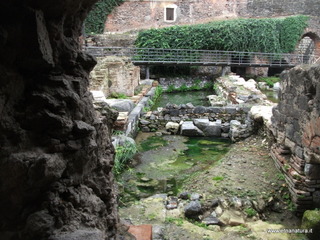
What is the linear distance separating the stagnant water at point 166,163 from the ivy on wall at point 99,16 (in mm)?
16540

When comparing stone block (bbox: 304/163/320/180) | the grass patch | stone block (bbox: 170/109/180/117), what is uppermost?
stone block (bbox: 304/163/320/180)

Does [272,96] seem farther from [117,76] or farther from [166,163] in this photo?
[166,163]

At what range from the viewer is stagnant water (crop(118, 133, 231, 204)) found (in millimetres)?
5531

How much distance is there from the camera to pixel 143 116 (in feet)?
32.0

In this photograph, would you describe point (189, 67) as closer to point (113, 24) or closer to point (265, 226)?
point (113, 24)

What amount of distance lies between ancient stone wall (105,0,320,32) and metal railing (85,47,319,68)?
18.0 feet

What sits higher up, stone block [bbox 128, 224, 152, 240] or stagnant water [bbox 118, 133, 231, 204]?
stone block [bbox 128, 224, 152, 240]

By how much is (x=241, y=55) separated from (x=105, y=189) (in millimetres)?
19235

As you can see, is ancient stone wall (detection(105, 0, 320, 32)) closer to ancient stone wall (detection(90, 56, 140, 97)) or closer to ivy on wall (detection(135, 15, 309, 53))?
ivy on wall (detection(135, 15, 309, 53))

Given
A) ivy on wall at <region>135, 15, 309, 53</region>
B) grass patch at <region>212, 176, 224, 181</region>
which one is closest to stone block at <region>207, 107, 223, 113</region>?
grass patch at <region>212, 176, 224, 181</region>

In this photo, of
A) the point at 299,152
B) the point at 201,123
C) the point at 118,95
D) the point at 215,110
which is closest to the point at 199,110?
the point at 215,110

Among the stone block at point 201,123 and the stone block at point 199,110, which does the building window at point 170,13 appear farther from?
the stone block at point 201,123

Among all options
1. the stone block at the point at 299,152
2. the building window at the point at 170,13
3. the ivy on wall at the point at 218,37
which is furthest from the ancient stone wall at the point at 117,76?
the building window at the point at 170,13

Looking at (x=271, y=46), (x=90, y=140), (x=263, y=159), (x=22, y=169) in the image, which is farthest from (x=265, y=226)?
(x=271, y=46)
